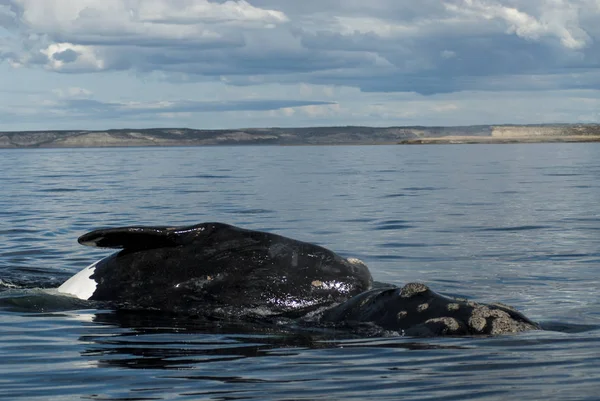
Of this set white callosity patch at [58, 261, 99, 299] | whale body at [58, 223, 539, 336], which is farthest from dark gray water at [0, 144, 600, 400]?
whale body at [58, 223, 539, 336]

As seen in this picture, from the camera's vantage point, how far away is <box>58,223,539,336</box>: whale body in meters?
11.9

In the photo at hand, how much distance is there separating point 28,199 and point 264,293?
26.6m

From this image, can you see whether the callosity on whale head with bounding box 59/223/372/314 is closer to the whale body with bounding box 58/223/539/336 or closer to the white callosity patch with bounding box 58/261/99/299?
the whale body with bounding box 58/223/539/336

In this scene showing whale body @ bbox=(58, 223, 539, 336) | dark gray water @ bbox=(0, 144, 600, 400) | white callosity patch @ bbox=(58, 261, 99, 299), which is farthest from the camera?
white callosity patch @ bbox=(58, 261, 99, 299)

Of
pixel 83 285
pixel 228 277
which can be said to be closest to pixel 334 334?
pixel 228 277

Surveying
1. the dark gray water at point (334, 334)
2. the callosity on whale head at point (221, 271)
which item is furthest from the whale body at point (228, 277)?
the dark gray water at point (334, 334)

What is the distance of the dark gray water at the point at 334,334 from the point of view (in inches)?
333

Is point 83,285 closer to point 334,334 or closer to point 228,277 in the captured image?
point 228,277

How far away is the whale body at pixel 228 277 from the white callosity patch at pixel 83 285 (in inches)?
1.7

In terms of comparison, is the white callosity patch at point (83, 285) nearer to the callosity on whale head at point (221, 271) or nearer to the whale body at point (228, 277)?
the whale body at point (228, 277)

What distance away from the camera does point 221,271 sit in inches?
481

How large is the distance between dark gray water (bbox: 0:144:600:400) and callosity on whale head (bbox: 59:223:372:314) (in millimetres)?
481

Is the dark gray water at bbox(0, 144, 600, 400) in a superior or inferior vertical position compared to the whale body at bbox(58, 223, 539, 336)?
inferior

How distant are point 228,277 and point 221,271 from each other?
0.11 metres
